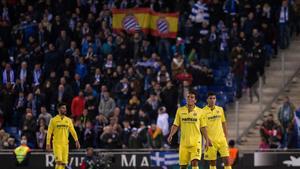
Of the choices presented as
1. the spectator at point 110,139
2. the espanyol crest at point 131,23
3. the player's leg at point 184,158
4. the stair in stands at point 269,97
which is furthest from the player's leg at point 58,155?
the espanyol crest at point 131,23

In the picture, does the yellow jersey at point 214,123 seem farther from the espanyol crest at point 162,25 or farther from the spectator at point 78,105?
the espanyol crest at point 162,25

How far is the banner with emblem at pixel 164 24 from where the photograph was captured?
41906 millimetres

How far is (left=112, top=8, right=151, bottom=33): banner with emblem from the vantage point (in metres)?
42.7

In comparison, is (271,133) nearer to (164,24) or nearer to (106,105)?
(106,105)

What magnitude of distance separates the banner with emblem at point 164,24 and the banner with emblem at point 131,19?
0.83 feet

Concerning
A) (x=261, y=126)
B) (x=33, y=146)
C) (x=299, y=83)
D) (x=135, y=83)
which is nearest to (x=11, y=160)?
(x=33, y=146)

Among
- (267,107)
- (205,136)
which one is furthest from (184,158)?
(267,107)

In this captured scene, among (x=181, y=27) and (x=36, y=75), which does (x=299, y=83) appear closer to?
(x=181, y=27)

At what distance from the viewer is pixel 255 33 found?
3938cm

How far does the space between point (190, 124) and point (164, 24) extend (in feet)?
49.9

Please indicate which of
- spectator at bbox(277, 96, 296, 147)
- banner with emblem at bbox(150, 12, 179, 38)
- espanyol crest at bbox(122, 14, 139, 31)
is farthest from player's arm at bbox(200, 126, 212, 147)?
espanyol crest at bbox(122, 14, 139, 31)

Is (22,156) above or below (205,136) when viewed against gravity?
below

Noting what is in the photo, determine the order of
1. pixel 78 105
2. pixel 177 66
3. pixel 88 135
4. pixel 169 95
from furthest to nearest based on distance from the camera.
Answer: pixel 177 66 → pixel 78 105 → pixel 169 95 → pixel 88 135

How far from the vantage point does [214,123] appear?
2819 centimetres
